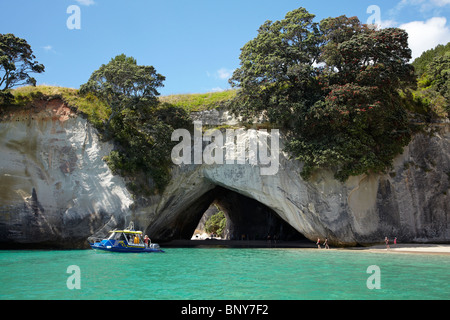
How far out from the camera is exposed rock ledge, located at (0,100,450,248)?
84.2 feet

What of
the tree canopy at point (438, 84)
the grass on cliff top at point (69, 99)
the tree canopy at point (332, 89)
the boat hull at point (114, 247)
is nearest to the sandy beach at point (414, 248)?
the tree canopy at point (332, 89)

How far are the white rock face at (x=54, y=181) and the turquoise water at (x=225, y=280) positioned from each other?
9171mm

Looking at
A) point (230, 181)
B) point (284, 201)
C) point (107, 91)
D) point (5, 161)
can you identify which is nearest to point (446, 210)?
point (284, 201)

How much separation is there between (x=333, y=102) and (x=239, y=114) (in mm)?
Result: 7550

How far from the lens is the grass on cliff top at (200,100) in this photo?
97.6 ft

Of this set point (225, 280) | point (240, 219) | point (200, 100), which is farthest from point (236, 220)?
point (225, 280)

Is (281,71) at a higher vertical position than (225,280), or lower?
higher

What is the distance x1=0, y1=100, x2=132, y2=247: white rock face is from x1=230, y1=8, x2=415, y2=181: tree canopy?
11.5 metres

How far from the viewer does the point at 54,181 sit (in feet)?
86.9

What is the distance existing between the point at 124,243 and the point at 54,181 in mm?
8282

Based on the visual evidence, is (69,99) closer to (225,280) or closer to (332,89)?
(332,89)

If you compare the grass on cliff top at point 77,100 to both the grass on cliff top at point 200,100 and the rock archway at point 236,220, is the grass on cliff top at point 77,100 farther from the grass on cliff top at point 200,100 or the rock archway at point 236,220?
the rock archway at point 236,220

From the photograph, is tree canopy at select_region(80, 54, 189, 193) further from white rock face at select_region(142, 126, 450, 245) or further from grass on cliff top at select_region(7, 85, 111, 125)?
white rock face at select_region(142, 126, 450, 245)
